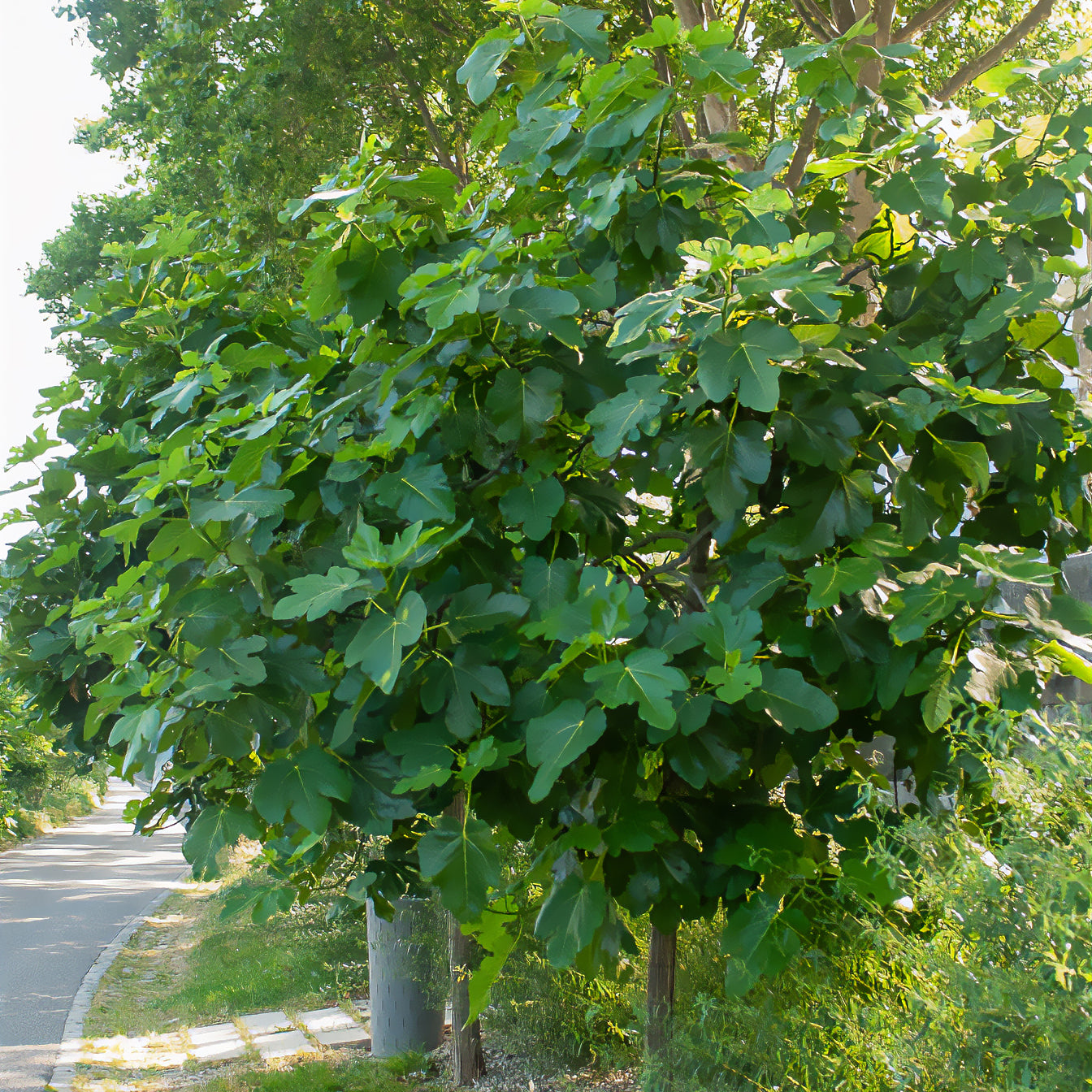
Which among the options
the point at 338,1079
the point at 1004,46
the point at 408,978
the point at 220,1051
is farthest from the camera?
the point at 1004,46

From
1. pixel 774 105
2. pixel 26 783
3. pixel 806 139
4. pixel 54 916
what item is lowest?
pixel 54 916

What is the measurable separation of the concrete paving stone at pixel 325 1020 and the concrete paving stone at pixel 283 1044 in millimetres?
203

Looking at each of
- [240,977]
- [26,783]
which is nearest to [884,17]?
[240,977]

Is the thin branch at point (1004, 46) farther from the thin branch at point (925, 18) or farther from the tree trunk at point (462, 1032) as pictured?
the tree trunk at point (462, 1032)

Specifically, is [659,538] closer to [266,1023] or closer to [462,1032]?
[462,1032]

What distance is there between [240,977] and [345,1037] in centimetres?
294

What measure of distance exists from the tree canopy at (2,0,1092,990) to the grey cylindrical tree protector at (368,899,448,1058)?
13.2 feet

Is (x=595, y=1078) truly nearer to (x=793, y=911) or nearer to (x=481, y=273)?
(x=793, y=911)

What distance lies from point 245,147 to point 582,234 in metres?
7.87

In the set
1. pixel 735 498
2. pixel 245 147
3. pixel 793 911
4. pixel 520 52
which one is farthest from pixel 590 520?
pixel 245 147

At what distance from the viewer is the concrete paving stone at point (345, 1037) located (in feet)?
26.0

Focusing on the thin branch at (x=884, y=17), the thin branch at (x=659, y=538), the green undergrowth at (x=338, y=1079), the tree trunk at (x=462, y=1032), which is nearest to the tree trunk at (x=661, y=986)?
the thin branch at (x=659, y=538)

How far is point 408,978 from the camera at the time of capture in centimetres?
680

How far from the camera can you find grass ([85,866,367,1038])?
9.50 metres
